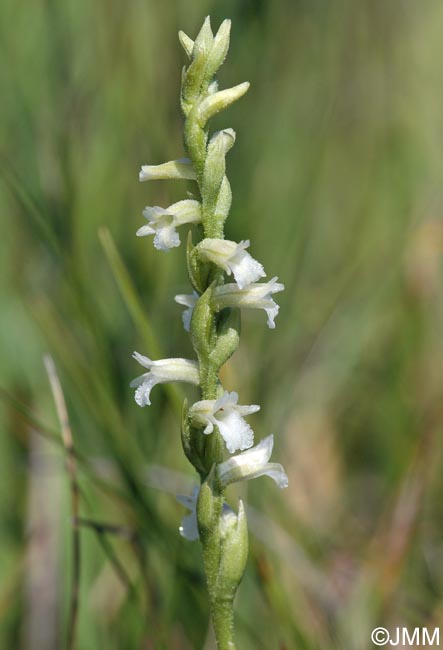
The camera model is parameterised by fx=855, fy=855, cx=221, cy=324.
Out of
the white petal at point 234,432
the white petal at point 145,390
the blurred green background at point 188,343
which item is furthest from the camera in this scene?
the blurred green background at point 188,343

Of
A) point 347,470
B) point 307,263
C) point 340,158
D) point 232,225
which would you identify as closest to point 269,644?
point 347,470

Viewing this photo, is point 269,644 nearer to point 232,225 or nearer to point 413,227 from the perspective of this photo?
point 232,225

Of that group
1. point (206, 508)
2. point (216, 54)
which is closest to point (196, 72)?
point (216, 54)

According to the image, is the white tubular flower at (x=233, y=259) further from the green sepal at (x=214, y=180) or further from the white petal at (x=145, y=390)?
the white petal at (x=145, y=390)

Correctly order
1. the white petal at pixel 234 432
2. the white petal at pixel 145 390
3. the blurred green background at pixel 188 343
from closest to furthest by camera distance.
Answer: the white petal at pixel 234 432 → the white petal at pixel 145 390 → the blurred green background at pixel 188 343

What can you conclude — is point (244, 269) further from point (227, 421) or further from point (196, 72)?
point (196, 72)

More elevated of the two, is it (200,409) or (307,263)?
(307,263)

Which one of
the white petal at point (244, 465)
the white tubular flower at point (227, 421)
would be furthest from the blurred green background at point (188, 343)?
the white tubular flower at point (227, 421)
